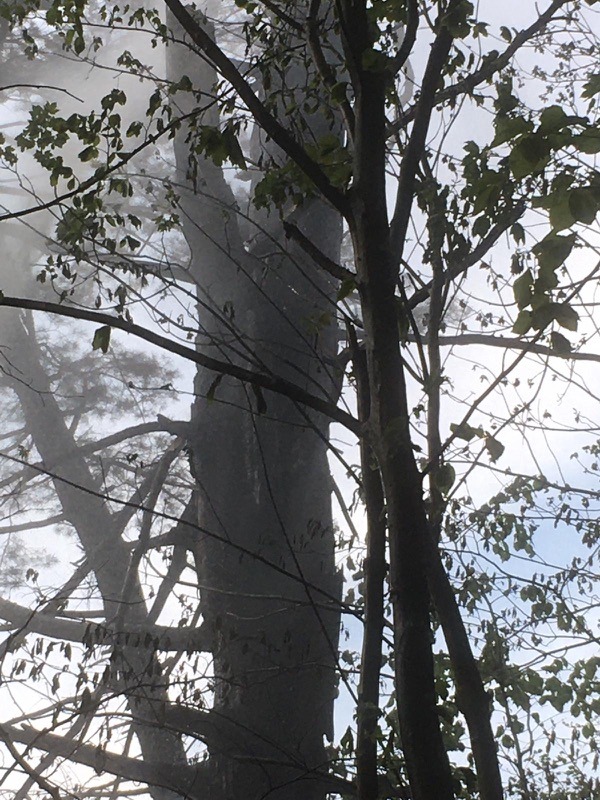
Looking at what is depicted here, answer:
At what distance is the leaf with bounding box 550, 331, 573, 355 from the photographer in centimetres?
101

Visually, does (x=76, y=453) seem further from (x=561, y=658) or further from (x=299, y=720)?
(x=561, y=658)

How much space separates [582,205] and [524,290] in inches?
4.1

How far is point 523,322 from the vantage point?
90cm

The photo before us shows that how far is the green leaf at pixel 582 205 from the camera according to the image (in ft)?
2.77

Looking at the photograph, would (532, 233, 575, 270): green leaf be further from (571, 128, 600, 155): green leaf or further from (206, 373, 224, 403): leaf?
(206, 373, 224, 403): leaf

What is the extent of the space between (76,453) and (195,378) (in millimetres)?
1329

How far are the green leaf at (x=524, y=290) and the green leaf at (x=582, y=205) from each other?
0.25 ft

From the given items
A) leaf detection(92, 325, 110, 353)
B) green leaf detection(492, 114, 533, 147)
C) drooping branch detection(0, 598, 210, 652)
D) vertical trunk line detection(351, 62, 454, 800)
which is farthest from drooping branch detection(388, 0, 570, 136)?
drooping branch detection(0, 598, 210, 652)

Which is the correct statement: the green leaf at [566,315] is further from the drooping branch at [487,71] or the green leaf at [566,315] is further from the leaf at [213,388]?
the drooping branch at [487,71]

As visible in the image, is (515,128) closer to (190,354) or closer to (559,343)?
(559,343)

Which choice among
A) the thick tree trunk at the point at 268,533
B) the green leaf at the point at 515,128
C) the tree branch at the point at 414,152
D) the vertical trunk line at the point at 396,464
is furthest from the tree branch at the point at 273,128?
the thick tree trunk at the point at 268,533

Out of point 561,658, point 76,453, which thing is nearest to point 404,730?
point 561,658

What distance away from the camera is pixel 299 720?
350 centimetres

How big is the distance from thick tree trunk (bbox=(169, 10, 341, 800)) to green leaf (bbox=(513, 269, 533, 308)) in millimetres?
2143
